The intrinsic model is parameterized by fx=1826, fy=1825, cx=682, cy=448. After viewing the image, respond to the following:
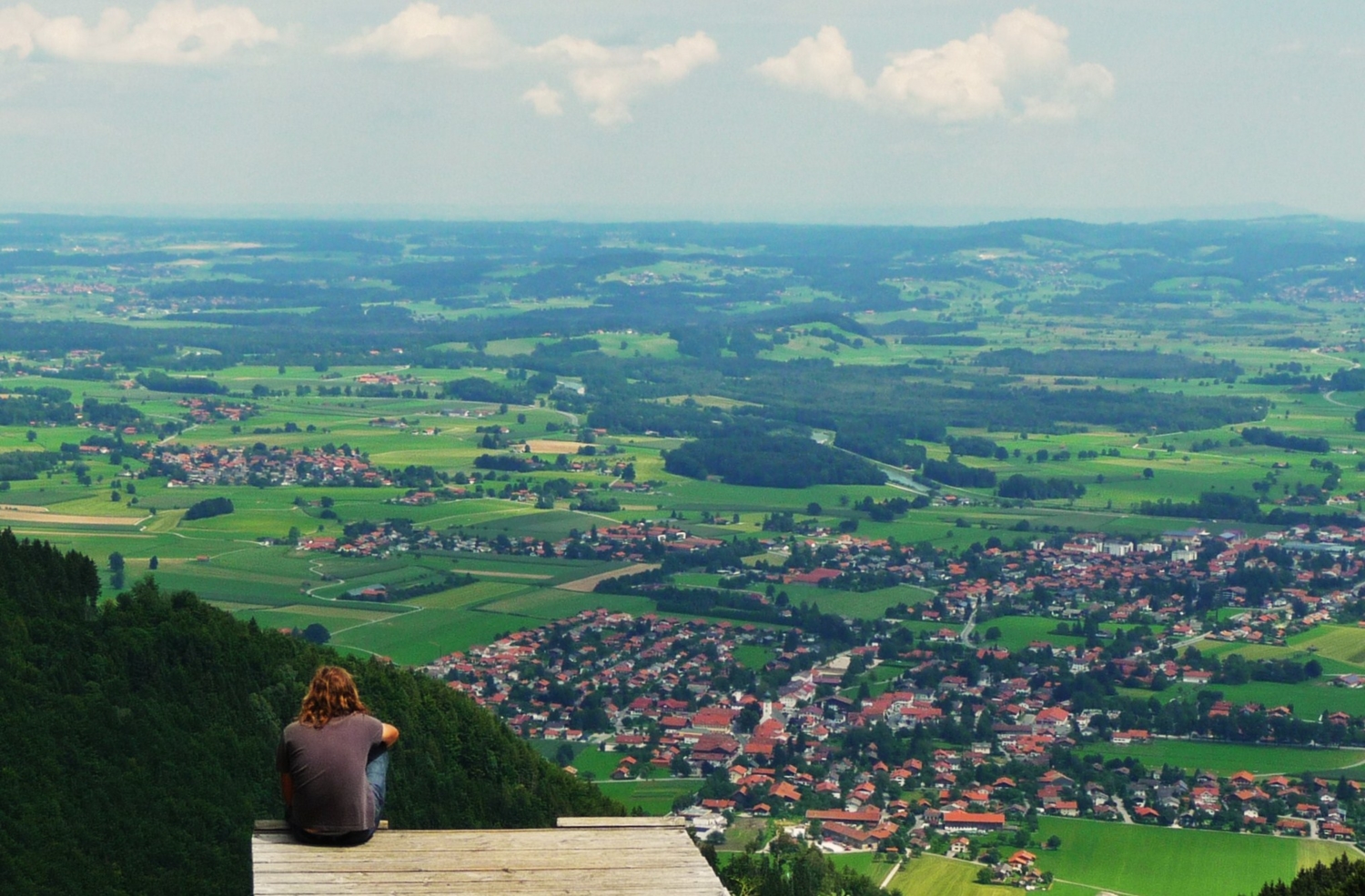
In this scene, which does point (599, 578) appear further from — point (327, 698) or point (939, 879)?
point (327, 698)

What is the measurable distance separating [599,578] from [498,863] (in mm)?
56601

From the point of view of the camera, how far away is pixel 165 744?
29438 mm

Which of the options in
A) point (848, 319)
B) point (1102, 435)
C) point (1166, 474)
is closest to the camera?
point (1166, 474)

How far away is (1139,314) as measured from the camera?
174625 mm

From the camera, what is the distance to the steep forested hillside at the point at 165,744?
25.9m

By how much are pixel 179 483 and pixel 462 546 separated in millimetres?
19163

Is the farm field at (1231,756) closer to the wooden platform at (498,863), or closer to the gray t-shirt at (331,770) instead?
the wooden platform at (498,863)

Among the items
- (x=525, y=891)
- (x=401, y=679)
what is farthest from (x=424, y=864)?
(x=401, y=679)

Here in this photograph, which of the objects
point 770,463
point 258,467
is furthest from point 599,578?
point 258,467

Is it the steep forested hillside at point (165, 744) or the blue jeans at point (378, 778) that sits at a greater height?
the blue jeans at point (378, 778)

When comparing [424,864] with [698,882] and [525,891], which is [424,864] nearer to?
[525,891]

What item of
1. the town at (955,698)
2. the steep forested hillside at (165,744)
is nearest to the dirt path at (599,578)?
the town at (955,698)

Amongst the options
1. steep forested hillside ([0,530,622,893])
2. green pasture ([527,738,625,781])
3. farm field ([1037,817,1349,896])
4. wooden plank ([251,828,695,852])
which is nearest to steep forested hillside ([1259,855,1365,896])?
wooden plank ([251,828,695,852])

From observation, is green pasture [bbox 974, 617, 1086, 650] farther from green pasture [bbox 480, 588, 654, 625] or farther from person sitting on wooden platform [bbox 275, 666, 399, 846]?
person sitting on wooden platform [bbox 275, 666, 399, 846]
